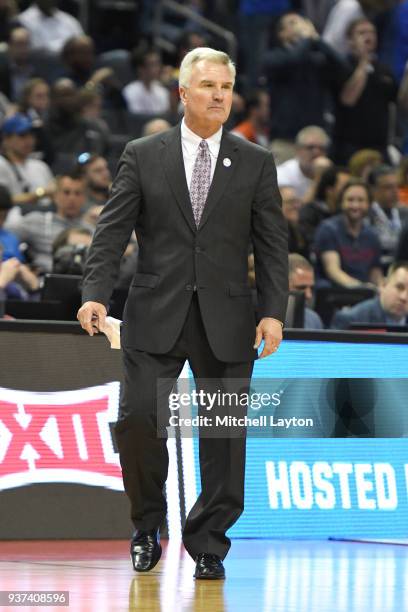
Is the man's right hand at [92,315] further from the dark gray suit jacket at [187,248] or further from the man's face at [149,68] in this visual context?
the man's face at [149,68]

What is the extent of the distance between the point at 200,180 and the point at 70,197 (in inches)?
226

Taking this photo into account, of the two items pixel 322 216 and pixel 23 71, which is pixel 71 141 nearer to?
pixel 23 71

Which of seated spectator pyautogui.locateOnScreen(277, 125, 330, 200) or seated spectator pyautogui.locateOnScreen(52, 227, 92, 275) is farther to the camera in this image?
seated spectator pyautogui.locateOnScreen(277, 125, 330, 200)

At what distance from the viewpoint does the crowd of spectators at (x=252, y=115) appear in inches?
494

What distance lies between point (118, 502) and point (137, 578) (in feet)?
5.31

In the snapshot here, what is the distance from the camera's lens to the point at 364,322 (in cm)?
995

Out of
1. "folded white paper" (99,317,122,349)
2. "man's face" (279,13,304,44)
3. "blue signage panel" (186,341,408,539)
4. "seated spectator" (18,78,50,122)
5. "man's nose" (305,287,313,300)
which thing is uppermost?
"man's face" (279,13,304,44)

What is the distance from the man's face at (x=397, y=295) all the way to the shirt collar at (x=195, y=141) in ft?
11.7

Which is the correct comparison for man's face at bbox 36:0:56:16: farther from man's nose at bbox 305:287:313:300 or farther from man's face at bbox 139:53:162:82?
man's nose at bbox 305:287:313:300

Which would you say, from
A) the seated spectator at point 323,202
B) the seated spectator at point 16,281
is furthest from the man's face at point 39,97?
the seated spectator at point 16,281

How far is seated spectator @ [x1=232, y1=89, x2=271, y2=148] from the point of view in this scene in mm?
16250

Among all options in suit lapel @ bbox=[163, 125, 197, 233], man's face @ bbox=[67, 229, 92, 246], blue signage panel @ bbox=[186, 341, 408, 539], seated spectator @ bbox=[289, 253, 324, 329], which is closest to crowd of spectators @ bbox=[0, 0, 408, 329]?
man's face @ bbox=[67, 229, 92, 246]

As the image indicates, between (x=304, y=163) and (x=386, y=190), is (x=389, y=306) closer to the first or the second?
(x=386, y=190)

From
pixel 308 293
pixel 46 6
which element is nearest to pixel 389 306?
pixel 308 293
